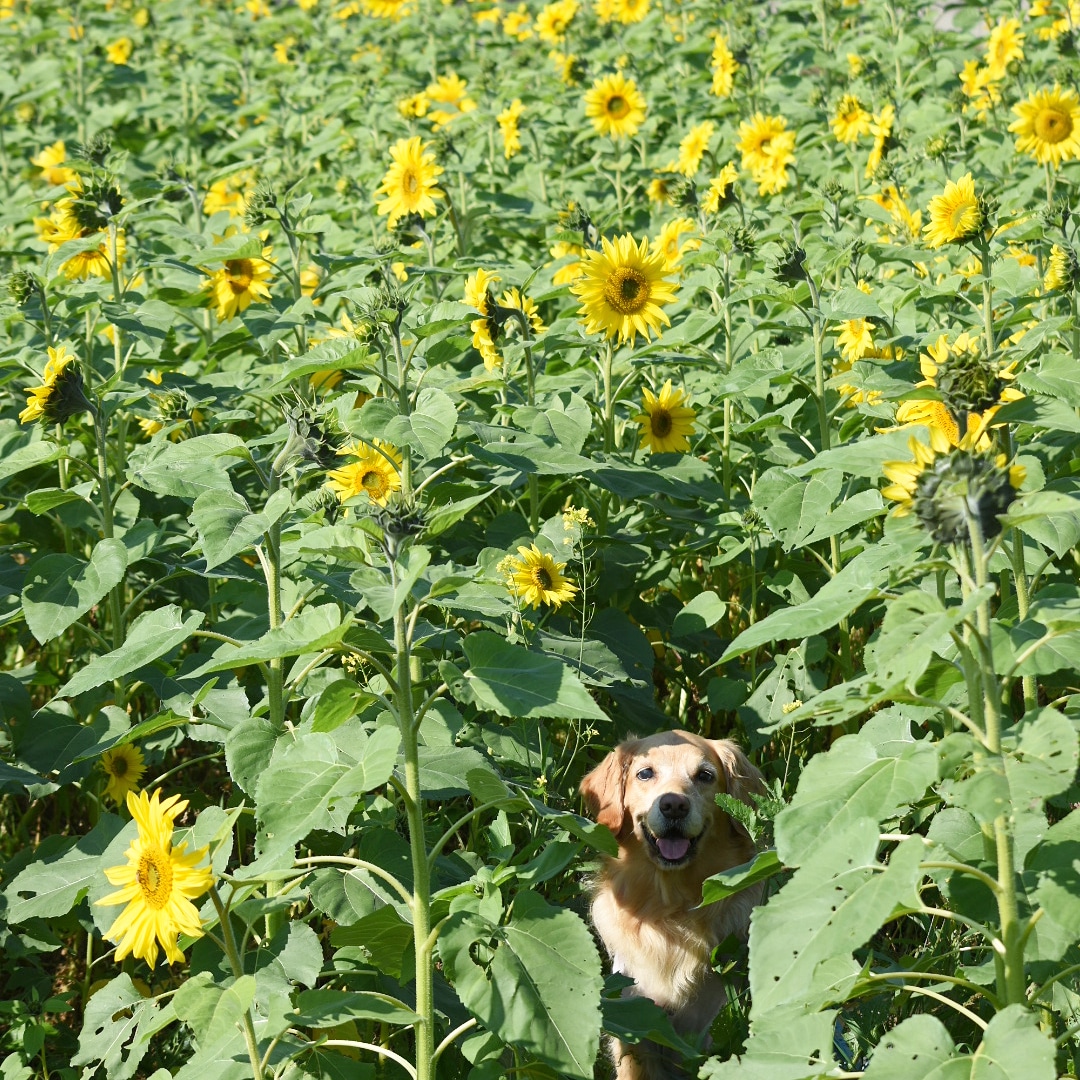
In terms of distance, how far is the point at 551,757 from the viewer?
150 inches

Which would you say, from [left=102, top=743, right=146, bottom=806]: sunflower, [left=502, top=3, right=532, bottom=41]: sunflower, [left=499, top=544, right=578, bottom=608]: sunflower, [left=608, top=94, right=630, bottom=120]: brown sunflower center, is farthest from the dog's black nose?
[left=502, top=3, right=532, bottom=41]: sunflower

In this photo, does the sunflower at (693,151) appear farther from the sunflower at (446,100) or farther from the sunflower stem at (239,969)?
the sunflower stem at (239,969)

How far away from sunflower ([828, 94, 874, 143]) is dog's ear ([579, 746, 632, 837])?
4.43m

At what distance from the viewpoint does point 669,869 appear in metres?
3.50

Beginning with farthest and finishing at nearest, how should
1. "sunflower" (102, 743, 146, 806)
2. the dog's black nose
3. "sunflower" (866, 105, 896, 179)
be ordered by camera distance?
"sunflower" (866, 105, 896, 179), "sunflower" (102, 743, 146, 806), the dog's black nose

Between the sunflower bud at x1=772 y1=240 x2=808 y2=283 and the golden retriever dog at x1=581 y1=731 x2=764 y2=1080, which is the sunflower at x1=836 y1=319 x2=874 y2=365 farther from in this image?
the golden retriever dog at x1=581 y1=731 x2=764 y2=1080

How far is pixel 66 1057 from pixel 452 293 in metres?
3.21

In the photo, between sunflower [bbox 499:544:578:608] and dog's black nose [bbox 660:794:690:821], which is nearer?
dog's black nose [bbox 660:794:690:821]

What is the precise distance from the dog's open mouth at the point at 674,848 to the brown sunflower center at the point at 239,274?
2687mm

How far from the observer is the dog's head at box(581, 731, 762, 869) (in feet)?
11.3

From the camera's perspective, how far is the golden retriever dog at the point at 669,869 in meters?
3.46

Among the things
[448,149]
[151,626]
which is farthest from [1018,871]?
[448,149]

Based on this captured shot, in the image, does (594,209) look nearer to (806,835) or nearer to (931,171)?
(931,171)

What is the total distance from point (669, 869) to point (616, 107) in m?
4.91
